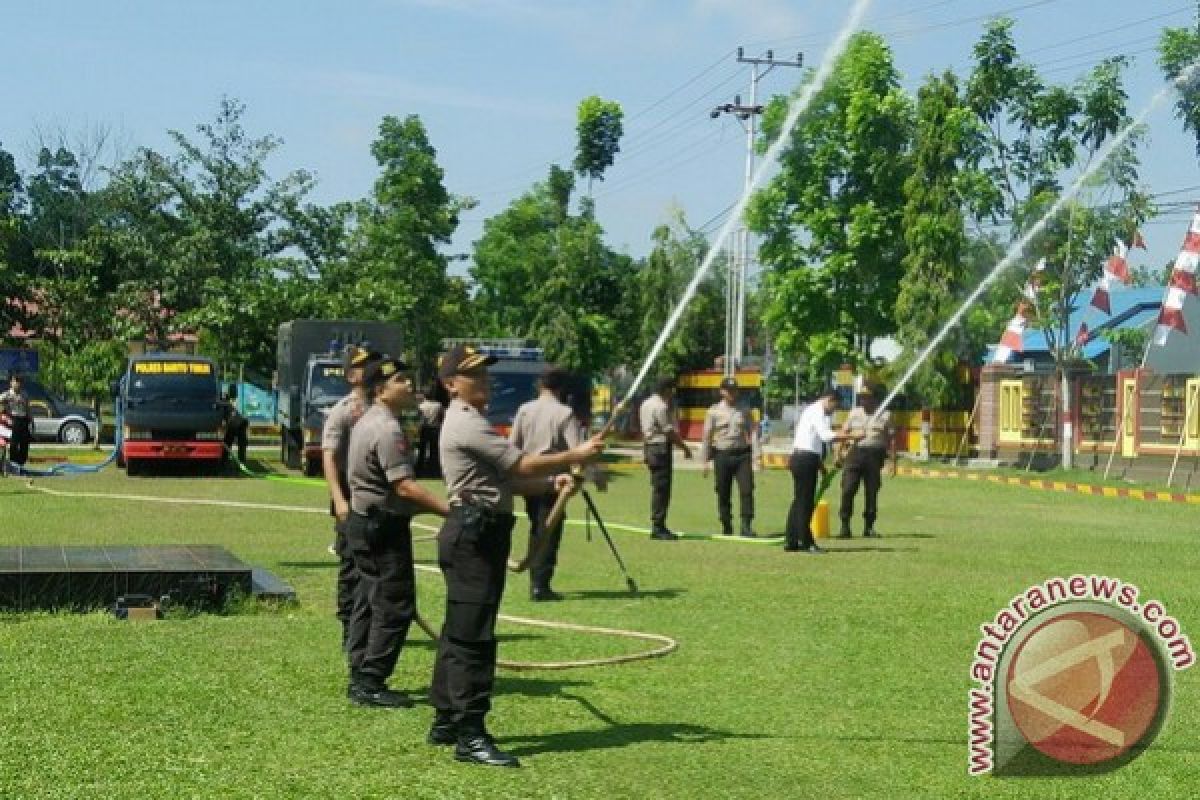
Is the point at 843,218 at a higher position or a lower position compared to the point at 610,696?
higher

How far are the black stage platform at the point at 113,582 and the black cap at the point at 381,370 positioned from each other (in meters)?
3.70

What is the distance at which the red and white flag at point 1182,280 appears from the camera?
3422 centimetres

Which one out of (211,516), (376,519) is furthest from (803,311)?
(376,519)

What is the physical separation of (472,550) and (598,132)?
30.8 metres

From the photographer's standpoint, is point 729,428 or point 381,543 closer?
point 381,543

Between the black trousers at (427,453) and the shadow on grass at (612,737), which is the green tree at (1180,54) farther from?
the shadow on grass at (612,737)

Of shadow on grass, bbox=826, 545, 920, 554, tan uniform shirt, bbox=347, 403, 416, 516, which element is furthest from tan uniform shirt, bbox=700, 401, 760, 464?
tan uniform shirt, bbox=347, 403, 416, 516

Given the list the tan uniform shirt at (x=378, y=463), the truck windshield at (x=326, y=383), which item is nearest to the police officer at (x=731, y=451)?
the tan uniform shirt at (x=378, y=463)

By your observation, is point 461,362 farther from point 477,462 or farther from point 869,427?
point 869,427

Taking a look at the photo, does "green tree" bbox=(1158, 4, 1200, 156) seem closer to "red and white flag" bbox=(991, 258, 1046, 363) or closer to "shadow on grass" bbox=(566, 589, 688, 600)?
"red and white flag" bbox=(991, 258, 1046, 363)

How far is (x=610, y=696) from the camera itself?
998 cm

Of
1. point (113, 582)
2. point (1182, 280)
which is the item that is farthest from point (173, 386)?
point (113, 582)

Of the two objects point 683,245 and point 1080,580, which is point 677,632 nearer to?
point 1080,580

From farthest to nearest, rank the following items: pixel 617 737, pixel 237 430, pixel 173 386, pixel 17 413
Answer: pixel 237 430 → pixel 173 386 → pixel 17 413 → pixel 617 737
